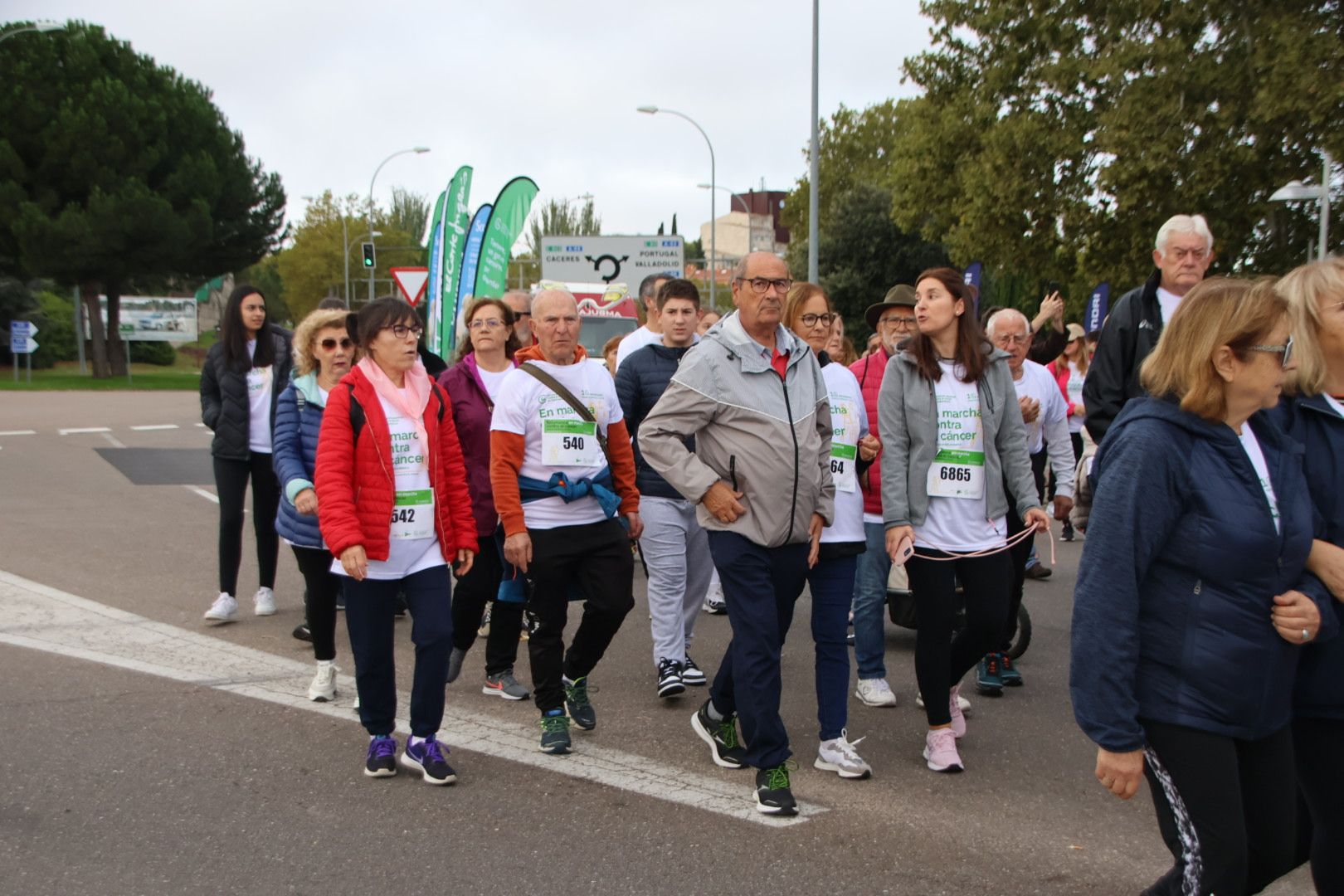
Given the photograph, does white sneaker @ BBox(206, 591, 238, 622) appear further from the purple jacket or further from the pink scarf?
the pink scarf

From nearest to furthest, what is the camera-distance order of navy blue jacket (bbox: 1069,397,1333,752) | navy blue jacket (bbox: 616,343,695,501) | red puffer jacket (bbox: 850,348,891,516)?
navy blue jacket (bbox: 1069,397,1333,752) < red puffer jacket (bbox: 850,348,891,516) < navy blue jacket (bbox: 616,343,695,501)

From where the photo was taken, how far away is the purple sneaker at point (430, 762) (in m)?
4.91

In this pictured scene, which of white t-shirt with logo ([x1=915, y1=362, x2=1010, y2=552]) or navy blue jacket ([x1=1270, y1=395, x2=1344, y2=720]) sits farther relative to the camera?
white t-shirt with logo ([x1=915, y1=362, x2=1010, y2=552])

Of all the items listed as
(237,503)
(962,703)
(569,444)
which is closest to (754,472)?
(569,444)

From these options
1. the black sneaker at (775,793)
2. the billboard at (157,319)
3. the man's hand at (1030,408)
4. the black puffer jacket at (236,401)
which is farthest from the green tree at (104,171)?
the black sneaker at (775,793)

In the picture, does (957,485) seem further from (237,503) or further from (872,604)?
(237,503)

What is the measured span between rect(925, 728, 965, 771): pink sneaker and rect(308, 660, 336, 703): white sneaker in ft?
8.87

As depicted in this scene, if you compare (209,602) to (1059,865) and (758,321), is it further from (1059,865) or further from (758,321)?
(1059,865)

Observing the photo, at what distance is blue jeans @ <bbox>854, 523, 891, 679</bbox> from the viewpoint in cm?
622

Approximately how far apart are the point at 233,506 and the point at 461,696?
239cm

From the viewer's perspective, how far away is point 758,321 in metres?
4.81

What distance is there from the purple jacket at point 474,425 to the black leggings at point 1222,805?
3846 mm

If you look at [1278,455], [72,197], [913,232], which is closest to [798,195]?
[913,232]

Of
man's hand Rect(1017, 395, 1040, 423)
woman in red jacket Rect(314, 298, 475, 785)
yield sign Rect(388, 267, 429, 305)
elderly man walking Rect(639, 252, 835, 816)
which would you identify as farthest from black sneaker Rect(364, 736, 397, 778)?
yield sign Rect(388, 267, 429, 305)
